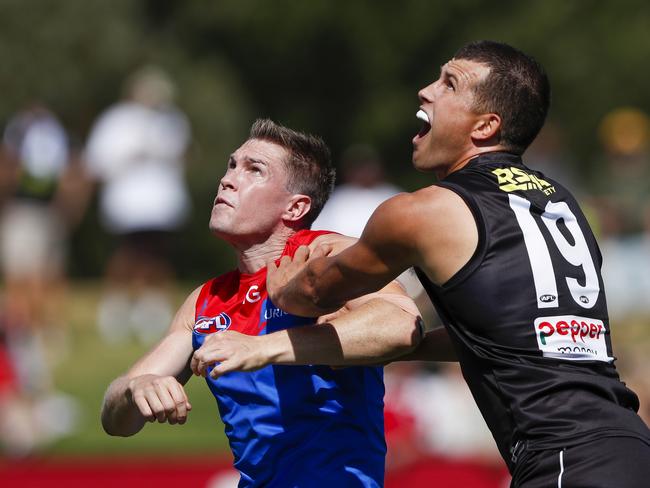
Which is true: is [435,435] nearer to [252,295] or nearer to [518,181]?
[252,295]

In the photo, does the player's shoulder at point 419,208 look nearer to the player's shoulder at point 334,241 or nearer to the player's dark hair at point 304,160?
the player's shoulder at point 334,241

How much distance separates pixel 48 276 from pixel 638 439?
986 cm

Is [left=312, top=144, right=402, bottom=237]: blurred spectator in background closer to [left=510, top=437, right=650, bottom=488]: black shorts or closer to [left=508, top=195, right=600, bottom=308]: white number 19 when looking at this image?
[left=508, top=195, right=600, bottom=308]: white number 19

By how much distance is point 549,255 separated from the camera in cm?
383

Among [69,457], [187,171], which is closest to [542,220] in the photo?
[69,457]

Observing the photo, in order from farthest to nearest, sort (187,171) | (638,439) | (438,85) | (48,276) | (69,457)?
(187,171), (48,276), (69,457), (438,85), (638,439)

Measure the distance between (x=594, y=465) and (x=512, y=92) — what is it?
121cm

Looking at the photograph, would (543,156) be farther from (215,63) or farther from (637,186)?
(215,63)

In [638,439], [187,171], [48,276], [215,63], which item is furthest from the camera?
[215,63]

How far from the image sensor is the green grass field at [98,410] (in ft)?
36.9

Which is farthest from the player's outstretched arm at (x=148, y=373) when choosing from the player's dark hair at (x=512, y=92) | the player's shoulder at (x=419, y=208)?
the player's dark hair at (x=512, y=92)

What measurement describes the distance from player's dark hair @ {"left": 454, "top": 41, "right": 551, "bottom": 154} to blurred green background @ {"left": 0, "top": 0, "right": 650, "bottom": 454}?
20431mm

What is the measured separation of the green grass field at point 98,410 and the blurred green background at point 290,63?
10.9 metres

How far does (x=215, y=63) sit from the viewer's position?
1115 inches
